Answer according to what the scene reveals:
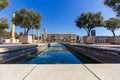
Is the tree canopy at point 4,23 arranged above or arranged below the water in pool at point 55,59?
above

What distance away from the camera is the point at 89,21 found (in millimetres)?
55844

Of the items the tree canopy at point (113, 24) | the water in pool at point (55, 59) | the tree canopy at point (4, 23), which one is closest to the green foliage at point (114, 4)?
the water in pool at point (55, 59)

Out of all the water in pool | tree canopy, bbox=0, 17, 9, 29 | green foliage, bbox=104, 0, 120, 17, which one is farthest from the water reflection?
tree canopy, bbox=0, 17, 9, 29

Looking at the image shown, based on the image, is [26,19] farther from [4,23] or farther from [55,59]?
[55,59]

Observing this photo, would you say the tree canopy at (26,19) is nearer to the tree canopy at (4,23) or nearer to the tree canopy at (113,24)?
the tree canopy at (4,23)

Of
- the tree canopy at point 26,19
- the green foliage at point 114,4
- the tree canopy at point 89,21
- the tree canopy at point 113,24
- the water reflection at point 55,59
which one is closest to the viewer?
the water reflection at point 55,59

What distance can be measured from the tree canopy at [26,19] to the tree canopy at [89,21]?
1403 centimetres

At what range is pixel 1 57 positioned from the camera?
13234 mm

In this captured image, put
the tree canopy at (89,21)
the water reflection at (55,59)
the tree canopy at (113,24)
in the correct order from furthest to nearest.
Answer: the tree canopy at (113,24) → the tree canopy at (89,21) → the water reflection at (55,59)

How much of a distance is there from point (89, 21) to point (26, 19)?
19895 millimetres

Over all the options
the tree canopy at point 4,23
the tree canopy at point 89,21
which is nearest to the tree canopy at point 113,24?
the tree canopy at point 89,21

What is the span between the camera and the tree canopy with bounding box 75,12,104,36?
182 ft

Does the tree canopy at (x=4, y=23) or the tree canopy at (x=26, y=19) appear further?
the tree canopy at (x=26, y=19)

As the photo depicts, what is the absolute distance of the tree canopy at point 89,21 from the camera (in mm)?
55597
